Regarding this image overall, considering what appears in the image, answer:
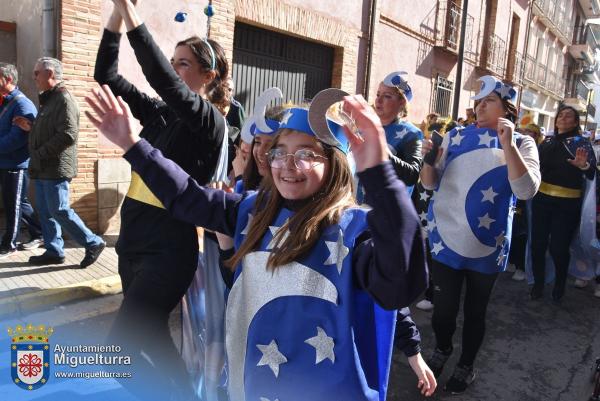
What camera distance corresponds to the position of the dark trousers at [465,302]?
10.1ft

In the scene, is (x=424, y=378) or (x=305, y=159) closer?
(x=305, y=159)

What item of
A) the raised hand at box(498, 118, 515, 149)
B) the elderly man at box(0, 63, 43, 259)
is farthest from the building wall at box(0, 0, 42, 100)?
the raised hand at box(498, 118, 515, 149)

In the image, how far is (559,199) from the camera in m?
5.07

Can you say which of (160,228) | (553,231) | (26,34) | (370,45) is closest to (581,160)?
(553,231)

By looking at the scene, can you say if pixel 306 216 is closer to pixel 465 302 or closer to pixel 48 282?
pixel 465 302

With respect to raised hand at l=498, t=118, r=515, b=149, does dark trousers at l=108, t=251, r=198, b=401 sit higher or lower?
lower

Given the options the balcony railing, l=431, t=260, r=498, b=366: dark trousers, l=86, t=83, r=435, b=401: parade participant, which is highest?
the balcony railing

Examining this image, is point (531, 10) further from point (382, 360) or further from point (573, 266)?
point (382, 360)

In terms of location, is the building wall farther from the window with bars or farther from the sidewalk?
the window with bars

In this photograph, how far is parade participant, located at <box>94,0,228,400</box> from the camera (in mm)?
2141

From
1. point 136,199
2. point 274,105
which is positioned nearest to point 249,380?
point 136,199

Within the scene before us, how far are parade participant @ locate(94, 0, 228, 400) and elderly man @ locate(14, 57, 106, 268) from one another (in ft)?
8.07

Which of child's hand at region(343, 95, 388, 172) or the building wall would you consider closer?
child's hand at region(343, 95, 388, 172)

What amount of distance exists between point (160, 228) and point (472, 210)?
72.8 inches
